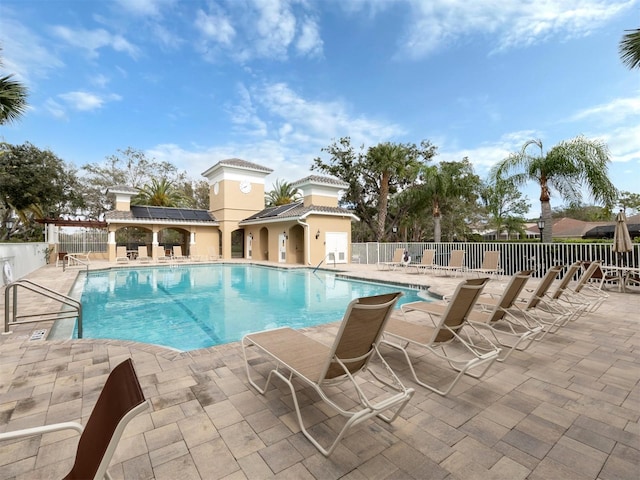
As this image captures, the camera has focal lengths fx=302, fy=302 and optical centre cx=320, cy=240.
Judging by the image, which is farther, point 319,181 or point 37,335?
point 319,181

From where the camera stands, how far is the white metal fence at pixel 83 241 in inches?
898

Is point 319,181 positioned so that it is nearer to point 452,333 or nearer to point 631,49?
point 631,49

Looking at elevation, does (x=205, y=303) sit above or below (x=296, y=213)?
below

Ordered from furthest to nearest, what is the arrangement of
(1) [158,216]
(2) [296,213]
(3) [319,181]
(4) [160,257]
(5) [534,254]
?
1. (1) [158,216]
2. (3) [319,181]
3. (4) [160,257]
4. (2) [296,213]
5. (5) [534,254]

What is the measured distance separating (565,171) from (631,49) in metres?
5.22

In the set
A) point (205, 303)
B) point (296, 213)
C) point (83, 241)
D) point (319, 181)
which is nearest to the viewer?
point (205, 303)

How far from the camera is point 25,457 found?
206cm

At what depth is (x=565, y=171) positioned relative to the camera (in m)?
12.6

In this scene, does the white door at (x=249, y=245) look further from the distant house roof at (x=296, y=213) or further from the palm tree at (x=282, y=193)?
the palm tree at (x=282, y=193)

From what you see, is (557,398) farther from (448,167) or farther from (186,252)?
(186,252)

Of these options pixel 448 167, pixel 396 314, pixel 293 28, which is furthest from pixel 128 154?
pixel 396 314

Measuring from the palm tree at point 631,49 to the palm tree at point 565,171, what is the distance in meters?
4.35

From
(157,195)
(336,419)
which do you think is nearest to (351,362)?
(336,419)

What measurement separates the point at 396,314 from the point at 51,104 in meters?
28.4
